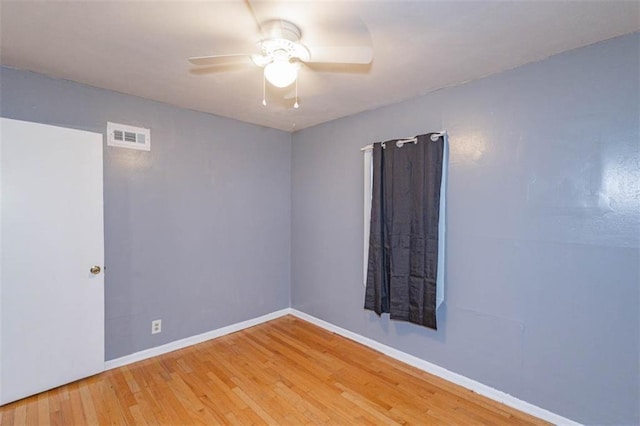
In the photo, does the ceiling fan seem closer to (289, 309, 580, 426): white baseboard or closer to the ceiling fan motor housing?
the ceiling fan motor housing

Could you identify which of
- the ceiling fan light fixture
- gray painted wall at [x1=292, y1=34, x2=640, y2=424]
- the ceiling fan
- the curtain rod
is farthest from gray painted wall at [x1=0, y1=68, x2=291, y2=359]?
the ceiling fan light fixture

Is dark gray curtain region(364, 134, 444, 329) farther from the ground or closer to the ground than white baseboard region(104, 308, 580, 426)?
farther from the ground

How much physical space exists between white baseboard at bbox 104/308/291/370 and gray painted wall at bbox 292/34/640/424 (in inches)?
62.5

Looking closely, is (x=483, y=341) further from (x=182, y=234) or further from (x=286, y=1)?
(x=182, y=234)

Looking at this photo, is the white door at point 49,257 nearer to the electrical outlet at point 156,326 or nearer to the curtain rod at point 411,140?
the electrical outlet at point 156,326

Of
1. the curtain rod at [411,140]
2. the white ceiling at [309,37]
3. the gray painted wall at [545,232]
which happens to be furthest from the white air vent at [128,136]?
the gray painted wall at [545,232]

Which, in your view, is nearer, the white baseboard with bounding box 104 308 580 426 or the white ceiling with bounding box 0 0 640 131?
the white ceiling with bounding box 0 0 640 131

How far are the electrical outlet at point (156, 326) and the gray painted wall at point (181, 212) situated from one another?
1.4 inches

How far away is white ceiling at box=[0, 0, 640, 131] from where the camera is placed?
1.54 metres

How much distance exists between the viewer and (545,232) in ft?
6.74

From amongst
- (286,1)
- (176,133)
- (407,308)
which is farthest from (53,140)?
(407,308)

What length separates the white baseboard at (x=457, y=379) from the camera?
204 cm

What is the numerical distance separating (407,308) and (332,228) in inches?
47.4

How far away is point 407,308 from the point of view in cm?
270
